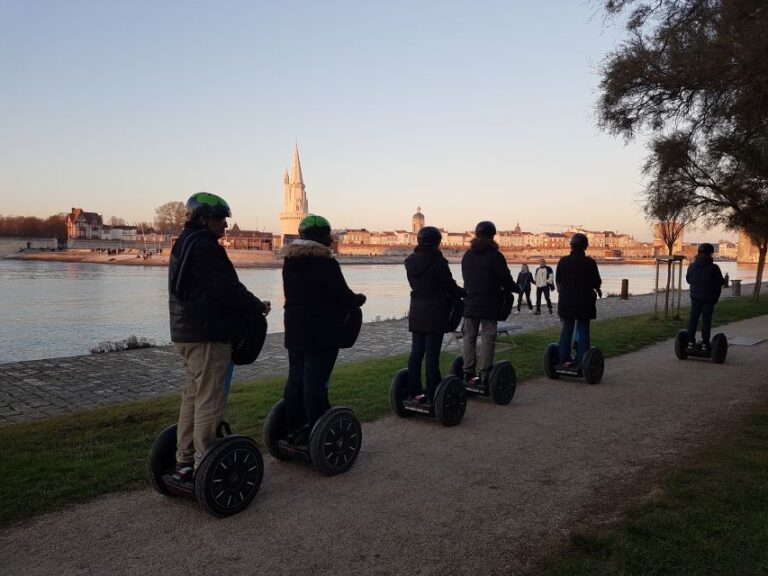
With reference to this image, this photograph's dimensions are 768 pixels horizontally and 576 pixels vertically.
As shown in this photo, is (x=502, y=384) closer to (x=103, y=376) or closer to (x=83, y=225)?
(x=103, y=376)

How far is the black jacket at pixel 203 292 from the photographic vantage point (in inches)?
141

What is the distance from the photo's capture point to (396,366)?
9.31 metres

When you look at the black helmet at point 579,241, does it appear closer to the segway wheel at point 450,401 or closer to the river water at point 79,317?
the segway wheel at point 450,401

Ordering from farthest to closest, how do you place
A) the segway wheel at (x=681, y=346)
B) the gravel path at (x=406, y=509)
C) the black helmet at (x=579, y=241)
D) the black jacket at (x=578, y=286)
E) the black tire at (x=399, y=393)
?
the segway wheel at (x=681, y=346) < the black jacket at (x=578, y=286) < the black helmet at (x=579, y=241) < the black tire at (x=399, y=393) < the gravel path at (x=406, y=509)

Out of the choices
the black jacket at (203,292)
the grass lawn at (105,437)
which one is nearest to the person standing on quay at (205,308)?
the black jacket at (203,292)

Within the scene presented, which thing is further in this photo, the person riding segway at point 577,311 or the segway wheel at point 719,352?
the segway wheel at point 719,352

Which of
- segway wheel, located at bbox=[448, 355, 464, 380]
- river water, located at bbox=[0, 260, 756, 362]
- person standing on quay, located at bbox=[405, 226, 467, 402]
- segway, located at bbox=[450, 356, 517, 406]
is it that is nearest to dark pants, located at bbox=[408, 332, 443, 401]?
person standing on quay, located at bbox=[405, 226, 467, 402]

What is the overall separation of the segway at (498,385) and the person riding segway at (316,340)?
2447mm

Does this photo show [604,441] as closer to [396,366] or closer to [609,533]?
[609,533]

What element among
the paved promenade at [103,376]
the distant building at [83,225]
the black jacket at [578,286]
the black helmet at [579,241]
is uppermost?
the distant building at [83,225]

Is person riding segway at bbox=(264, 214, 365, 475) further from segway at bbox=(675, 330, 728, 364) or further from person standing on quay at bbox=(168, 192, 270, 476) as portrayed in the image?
segway at bbox=(675, 330, 728, 364)

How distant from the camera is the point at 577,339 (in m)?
8.05

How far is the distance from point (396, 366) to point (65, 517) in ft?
19.7

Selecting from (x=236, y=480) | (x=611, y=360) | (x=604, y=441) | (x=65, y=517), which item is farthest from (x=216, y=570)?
(x=611, y=360)
